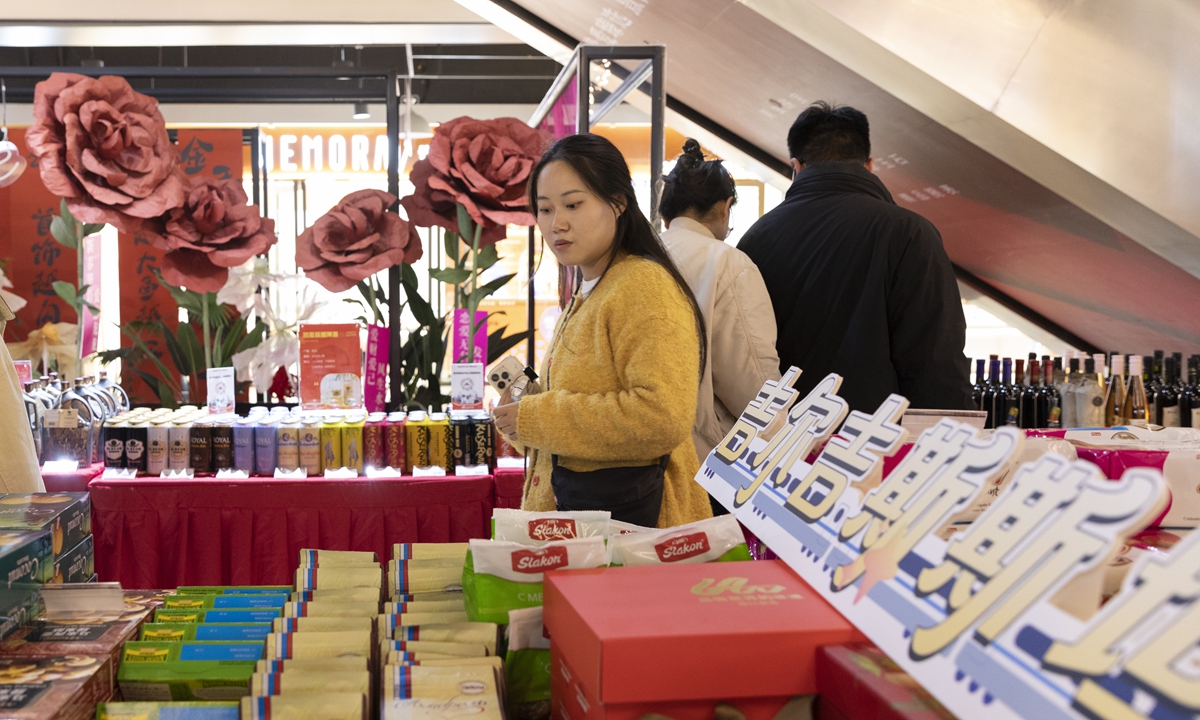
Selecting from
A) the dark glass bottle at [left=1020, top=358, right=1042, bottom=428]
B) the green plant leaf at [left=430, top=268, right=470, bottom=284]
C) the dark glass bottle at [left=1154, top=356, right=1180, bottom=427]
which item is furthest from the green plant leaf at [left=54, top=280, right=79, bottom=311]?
the dark glass bottle at [left=1154, top=356, right=1180, bottom=427]

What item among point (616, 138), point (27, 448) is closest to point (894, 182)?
point (616, 138)

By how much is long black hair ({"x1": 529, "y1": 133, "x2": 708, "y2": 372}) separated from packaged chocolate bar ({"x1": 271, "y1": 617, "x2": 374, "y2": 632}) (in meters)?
0.83

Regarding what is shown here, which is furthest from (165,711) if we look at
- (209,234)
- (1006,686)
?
(209,234)

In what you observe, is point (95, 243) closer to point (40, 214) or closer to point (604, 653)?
point (40, 214)

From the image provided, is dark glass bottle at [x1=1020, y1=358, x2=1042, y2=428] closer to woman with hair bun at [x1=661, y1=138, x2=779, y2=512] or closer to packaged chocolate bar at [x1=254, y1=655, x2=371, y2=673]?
woman with hair bun at [x1=661, y1=138, x2=779, y2=512]

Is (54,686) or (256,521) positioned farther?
(256,521)

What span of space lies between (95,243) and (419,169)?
1.69 m

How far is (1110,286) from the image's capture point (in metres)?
3.72

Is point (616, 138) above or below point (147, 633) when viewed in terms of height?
above

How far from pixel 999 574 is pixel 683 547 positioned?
0.49m

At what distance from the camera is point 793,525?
0.82 metres

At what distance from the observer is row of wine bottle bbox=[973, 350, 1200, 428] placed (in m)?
3.21

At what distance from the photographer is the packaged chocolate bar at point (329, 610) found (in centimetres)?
102

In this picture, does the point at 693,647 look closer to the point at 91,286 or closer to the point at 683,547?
the point at 683,547
